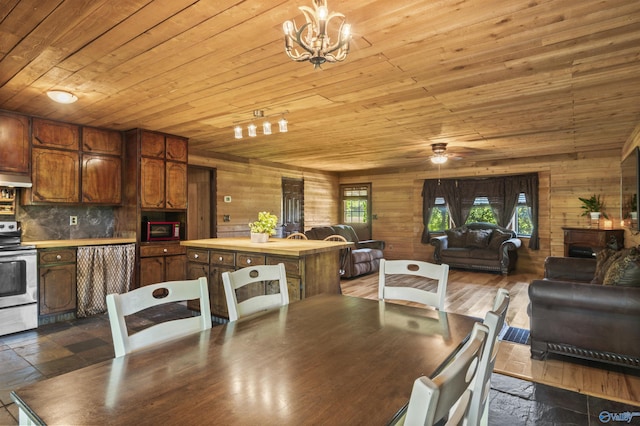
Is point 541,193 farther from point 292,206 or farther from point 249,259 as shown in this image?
point 249,259

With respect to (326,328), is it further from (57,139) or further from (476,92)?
(57,139)

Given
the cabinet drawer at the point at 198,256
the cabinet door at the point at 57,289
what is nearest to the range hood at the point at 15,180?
the cabinet door at the point at 57,289

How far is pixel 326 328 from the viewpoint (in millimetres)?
1532

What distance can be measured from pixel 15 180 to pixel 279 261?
3078 millimetres

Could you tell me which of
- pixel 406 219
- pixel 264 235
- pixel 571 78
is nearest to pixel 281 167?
pixel 406 219

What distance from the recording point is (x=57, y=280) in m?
4.09

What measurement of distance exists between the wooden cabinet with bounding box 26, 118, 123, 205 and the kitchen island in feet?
4.89

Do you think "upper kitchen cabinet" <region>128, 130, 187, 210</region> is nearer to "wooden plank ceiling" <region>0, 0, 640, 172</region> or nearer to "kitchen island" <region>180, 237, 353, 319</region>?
"wooden plank ceiling" <region>0, 0, 640, 172</region>

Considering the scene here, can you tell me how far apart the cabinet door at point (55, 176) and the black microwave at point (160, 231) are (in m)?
0.86

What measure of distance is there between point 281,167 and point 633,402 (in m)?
6.83

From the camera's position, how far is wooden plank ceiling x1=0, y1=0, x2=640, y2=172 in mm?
2029

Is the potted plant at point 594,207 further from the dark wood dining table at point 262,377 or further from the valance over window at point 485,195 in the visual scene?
the dark wood dining table at point 262,377

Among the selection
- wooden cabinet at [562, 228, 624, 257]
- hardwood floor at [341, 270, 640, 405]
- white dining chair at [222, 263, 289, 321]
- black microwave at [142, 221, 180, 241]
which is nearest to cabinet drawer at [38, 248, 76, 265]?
black microwave at [142, 221, 180, 241]

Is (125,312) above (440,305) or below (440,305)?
above
